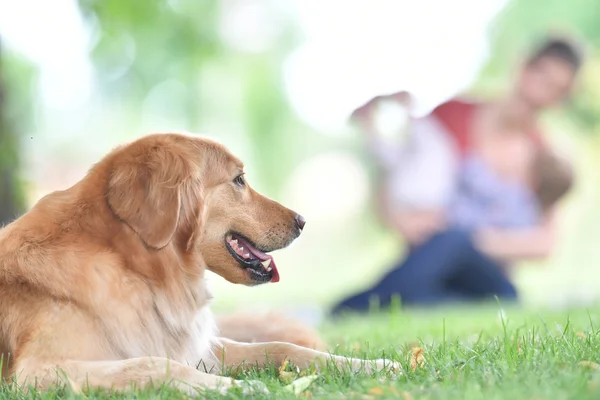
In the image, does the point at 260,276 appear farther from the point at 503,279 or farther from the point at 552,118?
the point at 552,118

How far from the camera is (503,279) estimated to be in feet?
36.7

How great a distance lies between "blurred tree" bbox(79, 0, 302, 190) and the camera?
14.0 m

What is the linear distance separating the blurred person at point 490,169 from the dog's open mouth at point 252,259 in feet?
27.5

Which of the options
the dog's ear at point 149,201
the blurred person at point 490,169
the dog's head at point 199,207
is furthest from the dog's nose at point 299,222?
the blurred person at point 490,169

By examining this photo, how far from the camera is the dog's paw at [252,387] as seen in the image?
9.12ft

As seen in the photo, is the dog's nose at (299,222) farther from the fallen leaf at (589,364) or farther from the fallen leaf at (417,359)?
the fallen leaf at (589,364)

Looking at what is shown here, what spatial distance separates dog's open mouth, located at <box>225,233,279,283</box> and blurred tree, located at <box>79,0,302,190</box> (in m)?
8.60

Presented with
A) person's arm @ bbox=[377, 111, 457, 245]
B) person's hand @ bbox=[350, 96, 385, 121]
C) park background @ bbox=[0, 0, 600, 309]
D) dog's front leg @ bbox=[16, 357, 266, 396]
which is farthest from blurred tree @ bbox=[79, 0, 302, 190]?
dog's front leg @ bbox=[16, 357, 266, 396]

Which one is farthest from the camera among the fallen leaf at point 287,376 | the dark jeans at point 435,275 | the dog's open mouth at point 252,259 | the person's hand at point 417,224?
the person's hand at point 417,224

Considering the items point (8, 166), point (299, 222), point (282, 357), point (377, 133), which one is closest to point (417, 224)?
point (377, 133)

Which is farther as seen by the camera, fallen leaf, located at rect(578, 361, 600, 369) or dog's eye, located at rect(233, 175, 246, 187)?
dog's eye, located at rect(233, 175, 246, 187)

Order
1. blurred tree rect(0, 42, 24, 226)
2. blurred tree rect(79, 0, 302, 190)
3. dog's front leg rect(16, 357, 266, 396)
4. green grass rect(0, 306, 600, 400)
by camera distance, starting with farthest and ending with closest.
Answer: blurred tree rect(79, 0, 302, 190)
blurred tree rect(0, 42, 24, 226)
dog's front leg rect(16, 357, 266, 396)
green grass rect(0, 306, 600, 400)

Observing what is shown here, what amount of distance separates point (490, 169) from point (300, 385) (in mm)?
10363

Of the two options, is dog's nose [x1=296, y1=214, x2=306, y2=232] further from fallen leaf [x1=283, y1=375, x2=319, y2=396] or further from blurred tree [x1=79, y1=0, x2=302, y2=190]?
blurred tree [x1=79, y1=0, x2=302, y2=190]
